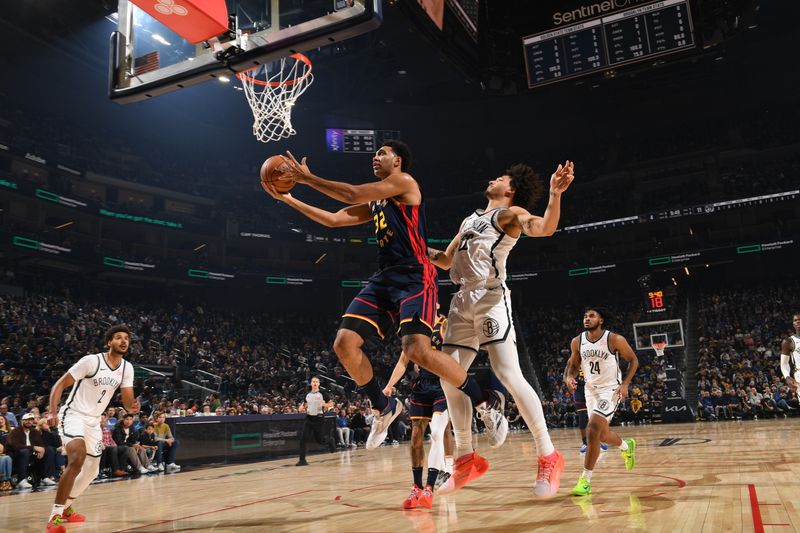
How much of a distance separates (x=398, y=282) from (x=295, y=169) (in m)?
1.16

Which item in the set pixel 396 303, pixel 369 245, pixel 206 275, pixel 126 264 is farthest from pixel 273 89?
pixel 369 245

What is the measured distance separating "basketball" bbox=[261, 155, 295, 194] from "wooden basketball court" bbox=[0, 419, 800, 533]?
2.41 m

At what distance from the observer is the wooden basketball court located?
158 inches

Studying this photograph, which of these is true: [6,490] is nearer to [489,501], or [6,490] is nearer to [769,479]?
[489,501]

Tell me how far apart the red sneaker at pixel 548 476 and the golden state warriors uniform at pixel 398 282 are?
1.26 metres

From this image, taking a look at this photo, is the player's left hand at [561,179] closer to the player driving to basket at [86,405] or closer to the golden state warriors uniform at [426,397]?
the golden state warriors uniform at [426,397]

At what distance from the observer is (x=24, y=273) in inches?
975

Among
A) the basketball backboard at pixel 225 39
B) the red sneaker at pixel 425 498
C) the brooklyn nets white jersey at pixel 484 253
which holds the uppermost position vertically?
the basketball backboard at pixel 225 39

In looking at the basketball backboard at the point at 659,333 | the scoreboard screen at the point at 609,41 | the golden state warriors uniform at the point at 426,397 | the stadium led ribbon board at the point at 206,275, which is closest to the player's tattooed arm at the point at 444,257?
the golden state warriors uniform at the point at 426,397

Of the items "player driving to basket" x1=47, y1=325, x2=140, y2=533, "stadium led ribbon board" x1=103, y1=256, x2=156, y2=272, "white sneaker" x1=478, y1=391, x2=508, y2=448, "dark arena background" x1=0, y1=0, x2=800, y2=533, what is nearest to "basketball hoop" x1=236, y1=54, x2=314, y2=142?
"dark arena background" x1=0, y1=0, x2=800, y2=533

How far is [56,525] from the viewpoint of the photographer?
5.14 metres

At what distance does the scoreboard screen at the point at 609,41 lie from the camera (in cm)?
1323

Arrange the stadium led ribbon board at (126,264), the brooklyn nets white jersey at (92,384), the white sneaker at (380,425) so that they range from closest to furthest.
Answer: the white sneaker at (380,425) < the brooklyn nets white jersey at (92,384) < the stadium led ribbon board at (126,264)

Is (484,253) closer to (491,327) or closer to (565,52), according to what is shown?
(491,327)
